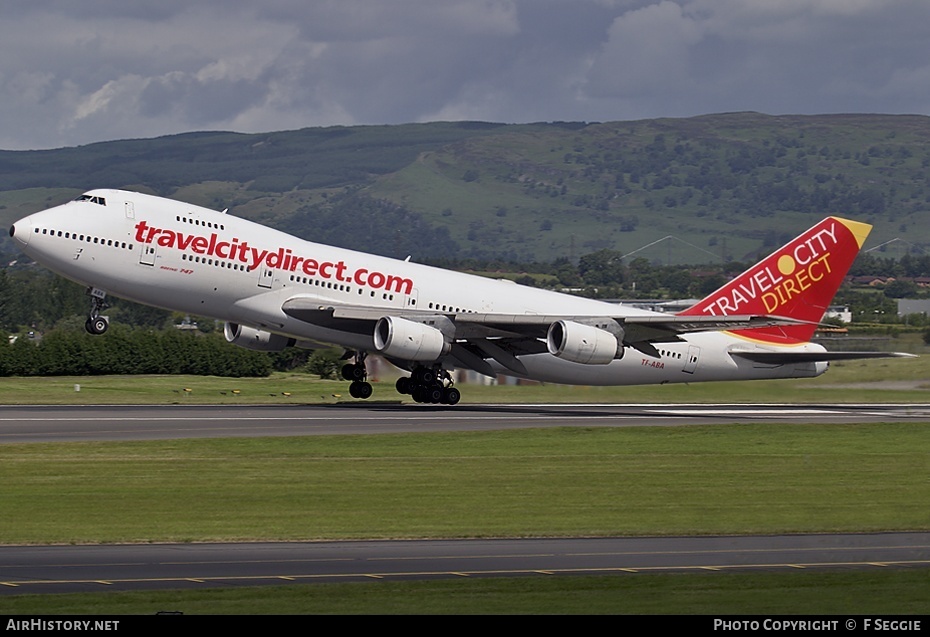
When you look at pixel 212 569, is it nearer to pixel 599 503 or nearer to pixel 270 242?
pixel 599 503

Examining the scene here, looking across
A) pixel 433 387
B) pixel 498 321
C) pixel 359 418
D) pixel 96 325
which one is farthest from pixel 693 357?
pixel 96 325

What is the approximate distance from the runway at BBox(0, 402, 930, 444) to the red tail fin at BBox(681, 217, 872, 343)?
3.62 m

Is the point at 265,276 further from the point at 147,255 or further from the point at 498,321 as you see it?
the point at 498,321

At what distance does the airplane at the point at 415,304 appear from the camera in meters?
45.2

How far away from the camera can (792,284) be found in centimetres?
5256

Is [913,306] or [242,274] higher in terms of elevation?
[913,306]

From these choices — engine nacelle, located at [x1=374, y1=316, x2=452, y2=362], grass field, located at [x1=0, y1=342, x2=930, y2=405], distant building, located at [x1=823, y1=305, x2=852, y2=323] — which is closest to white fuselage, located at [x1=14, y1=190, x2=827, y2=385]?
engine nacelle, located at [x1=374, y1=316, x2=452, y2=362]

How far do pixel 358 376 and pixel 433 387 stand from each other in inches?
146

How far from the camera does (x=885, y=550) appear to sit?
69.4ft

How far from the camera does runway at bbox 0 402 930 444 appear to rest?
127ft

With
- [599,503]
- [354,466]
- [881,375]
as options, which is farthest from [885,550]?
[881,375]

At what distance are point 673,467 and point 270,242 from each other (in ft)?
63.6

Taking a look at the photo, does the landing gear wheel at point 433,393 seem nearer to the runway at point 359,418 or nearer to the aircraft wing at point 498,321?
the runway at point 359,418

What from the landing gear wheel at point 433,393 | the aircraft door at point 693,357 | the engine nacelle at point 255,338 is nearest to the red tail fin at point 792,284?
the aircraft door at point 693,357
